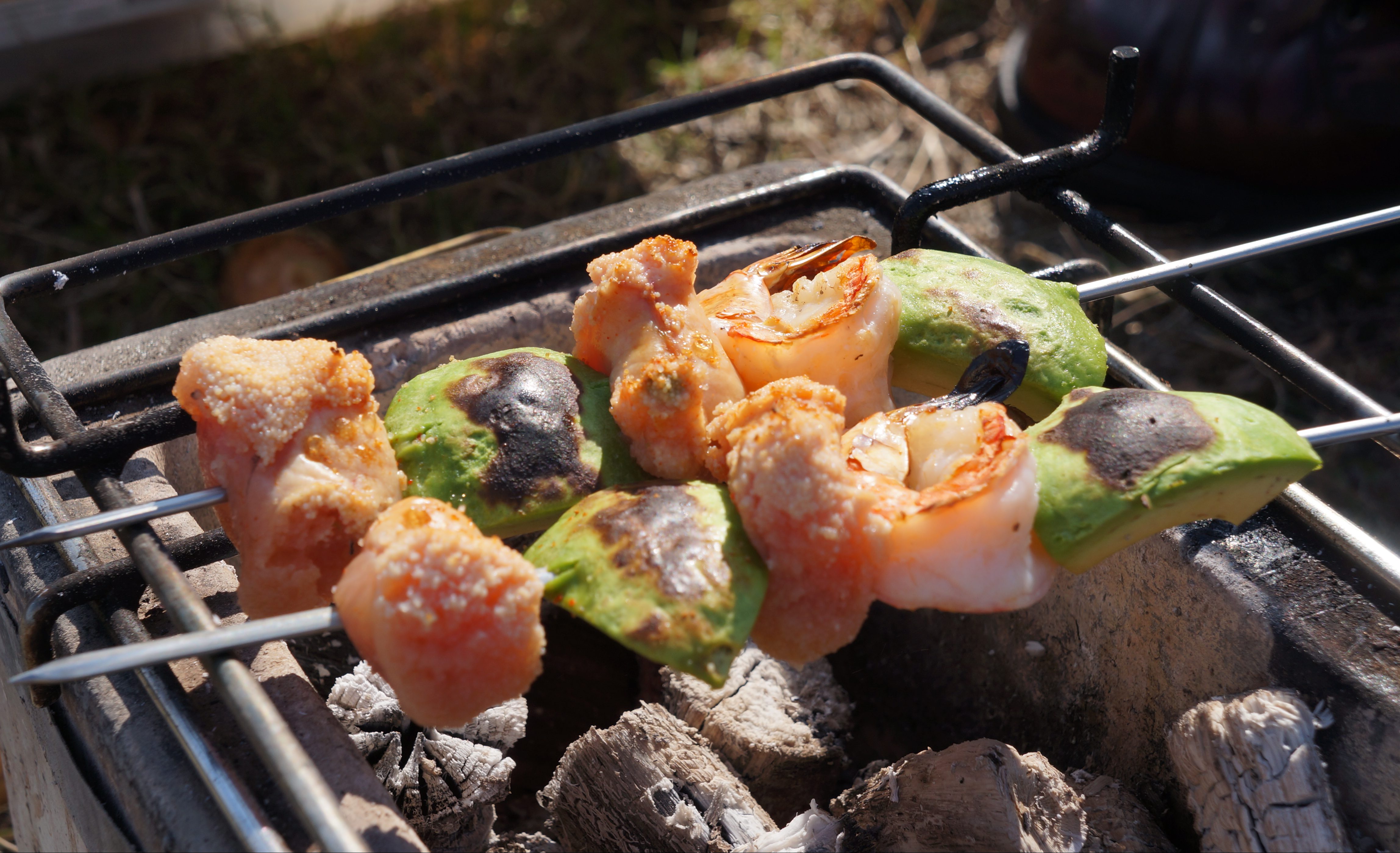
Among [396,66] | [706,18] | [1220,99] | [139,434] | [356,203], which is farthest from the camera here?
[706,18]

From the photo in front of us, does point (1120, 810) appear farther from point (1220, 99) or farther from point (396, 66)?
point (396, 66)

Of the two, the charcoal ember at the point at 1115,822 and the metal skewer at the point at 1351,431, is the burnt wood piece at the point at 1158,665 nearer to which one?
the charcoal ember at the point at 1115,822

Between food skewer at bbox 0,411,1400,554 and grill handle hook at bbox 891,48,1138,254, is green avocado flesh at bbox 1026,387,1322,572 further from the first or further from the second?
grill handle hook at bbox 891,48,1138,254

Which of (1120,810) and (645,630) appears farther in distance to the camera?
(1120,810)

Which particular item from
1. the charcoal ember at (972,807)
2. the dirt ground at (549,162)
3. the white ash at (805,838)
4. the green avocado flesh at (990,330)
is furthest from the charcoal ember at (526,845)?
A: the dirt ground at (549,162)

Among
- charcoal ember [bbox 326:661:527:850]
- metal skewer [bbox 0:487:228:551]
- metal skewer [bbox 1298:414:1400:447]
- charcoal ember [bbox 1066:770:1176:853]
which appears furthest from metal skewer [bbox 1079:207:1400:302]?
metal skewer [bbox 0:487:228:551]

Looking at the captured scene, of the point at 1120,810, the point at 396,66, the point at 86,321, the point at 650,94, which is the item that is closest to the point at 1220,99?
the point at 650,94

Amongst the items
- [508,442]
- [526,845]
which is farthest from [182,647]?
[526,845]
